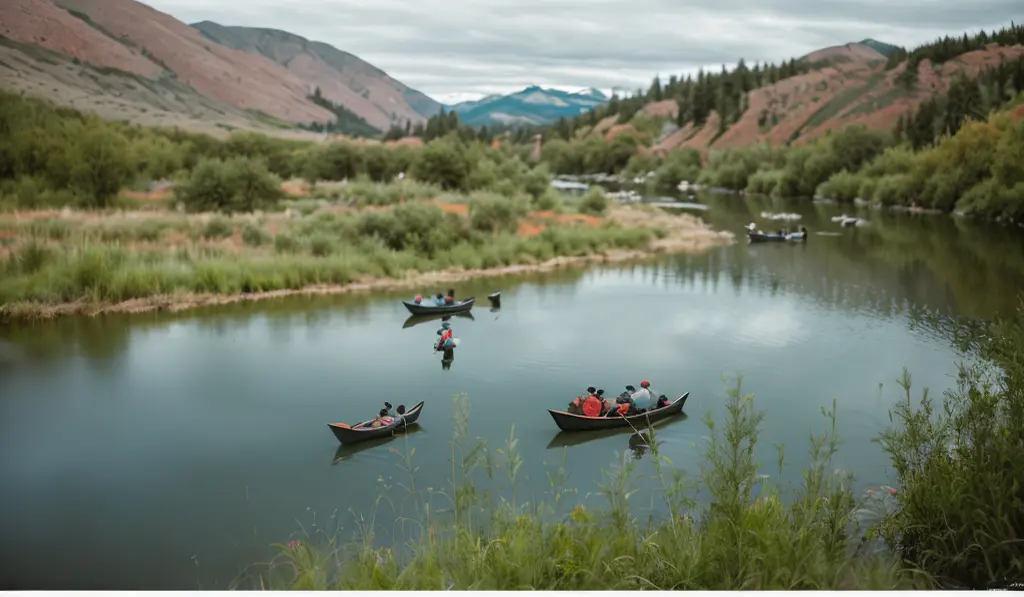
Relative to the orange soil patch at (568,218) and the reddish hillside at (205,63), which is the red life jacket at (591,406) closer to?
the reddish hillside at (205,63)

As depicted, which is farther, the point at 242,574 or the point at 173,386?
the point at 173,386

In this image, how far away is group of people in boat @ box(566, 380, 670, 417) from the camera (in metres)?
6.46

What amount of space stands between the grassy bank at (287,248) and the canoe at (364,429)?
3455 millimetres

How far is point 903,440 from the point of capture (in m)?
4.09

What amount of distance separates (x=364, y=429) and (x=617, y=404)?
2.06 m

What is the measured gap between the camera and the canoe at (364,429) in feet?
20.0

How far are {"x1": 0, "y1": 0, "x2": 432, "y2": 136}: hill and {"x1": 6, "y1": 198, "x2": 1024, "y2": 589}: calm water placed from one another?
8.53ft

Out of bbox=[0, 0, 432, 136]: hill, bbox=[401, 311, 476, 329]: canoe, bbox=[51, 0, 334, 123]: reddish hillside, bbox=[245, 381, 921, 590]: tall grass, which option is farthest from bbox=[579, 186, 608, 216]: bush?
bbox=[245, 381, 921, 590]: tall grass

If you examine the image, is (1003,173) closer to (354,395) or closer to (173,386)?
(354,395)

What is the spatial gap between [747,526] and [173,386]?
19.7 feet

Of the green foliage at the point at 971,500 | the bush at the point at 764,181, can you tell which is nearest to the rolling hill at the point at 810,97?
the bush at the point at 764,181

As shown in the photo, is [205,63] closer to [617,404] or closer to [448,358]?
[448,358]

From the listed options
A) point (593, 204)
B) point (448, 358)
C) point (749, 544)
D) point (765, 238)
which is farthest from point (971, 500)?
point (593, 204)

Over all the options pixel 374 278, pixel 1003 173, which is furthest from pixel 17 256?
pixel 1003 173
